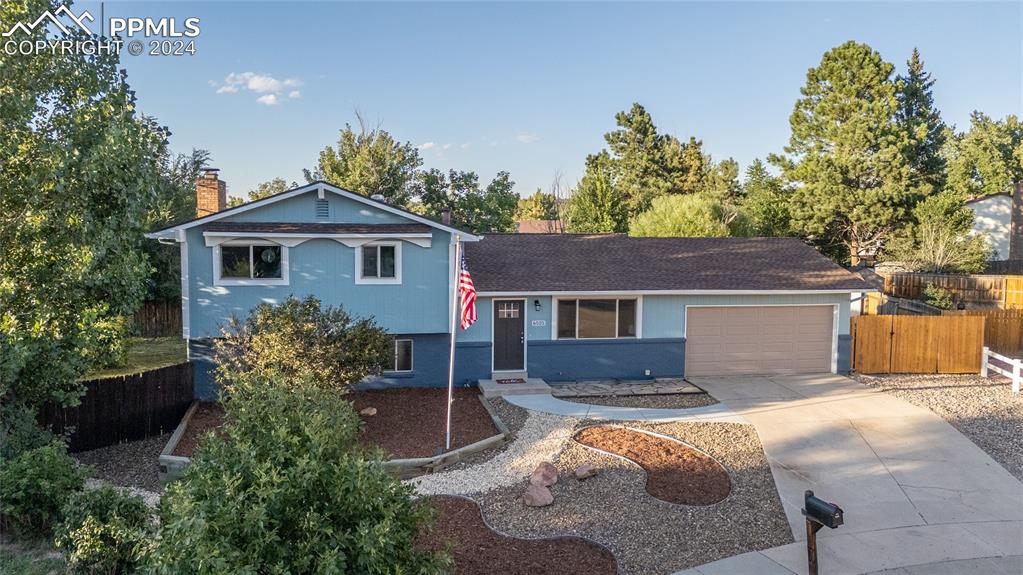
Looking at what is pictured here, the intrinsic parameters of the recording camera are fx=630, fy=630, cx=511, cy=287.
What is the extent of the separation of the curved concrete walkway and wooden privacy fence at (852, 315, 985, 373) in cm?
610

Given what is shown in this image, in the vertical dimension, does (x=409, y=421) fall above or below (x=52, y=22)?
Answer: below

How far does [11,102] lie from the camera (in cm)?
874

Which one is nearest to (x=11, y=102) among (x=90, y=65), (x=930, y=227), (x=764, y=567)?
(x=90, y=65)

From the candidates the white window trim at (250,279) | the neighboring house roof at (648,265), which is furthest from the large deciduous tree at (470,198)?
the white window trim at (250,279)

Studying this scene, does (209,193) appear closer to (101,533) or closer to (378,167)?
(101,533)

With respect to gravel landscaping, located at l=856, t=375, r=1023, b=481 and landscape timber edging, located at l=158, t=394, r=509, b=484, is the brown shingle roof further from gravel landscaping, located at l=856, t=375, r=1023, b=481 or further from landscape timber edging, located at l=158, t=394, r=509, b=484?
gravel landscaping, located at l=856, t=375, r=1023, b=481

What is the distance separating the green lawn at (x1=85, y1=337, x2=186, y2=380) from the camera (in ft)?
55.1

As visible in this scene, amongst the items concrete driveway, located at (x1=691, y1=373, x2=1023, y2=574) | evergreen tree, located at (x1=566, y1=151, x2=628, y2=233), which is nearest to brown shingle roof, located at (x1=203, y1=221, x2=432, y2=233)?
concrete driveway, located at (x1=691, y1=373, x2=1023, y2=574)

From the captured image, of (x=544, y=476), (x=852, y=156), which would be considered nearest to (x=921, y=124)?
(x=852, y=156)

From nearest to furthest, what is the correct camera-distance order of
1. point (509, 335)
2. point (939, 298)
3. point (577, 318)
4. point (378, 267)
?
point (378, 267) < point (509, 335) < point (577, 318) < point (939, 298)

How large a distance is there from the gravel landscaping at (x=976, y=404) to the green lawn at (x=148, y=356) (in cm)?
1758

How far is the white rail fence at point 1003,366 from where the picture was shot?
14820 mm

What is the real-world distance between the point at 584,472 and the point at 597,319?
23.2 feet

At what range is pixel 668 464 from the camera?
9797mm
